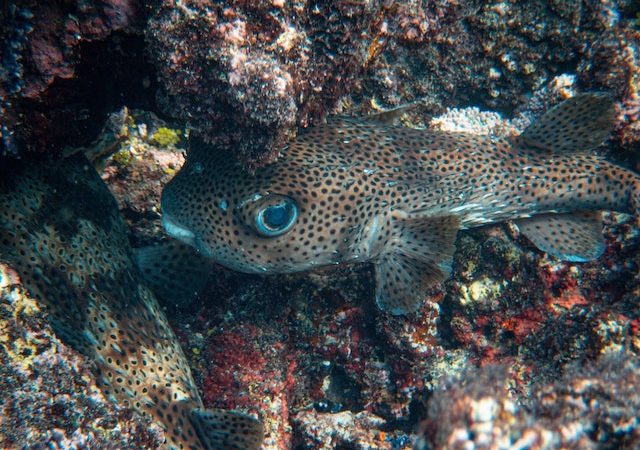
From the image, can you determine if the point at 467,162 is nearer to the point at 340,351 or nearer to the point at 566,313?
the point at 566,313

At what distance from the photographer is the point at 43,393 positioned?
2416 millimetres

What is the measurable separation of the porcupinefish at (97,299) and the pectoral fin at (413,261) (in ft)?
5.46

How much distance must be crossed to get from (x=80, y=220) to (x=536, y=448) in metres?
3.67

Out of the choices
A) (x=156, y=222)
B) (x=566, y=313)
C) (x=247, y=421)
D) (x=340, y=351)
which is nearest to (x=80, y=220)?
(x=156, y=222)

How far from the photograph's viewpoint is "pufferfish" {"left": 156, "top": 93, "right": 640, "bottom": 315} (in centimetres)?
362

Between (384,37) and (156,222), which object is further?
(156,222)

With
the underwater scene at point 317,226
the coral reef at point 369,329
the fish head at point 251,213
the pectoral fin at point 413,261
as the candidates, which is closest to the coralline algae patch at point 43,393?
the underwater scene at point 317,226

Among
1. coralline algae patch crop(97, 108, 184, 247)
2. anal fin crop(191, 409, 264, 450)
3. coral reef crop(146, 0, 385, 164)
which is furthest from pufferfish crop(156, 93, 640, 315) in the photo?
anal fin crop(191, 409, 264, 450)

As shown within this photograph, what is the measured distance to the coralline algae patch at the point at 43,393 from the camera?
232 cm

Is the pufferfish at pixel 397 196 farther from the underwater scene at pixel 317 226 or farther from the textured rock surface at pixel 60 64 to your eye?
the textured rock surface at pixel 60 64

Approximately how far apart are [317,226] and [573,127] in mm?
3154

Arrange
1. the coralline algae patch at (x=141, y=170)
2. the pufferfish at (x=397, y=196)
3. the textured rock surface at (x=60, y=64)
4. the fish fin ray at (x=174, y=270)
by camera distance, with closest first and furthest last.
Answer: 1. the textured rock surface at (x=60, y=64)
2. the pufferfish at (x=397, y=196)
3. the fish fin ray at (x=174, y=270)
4. the coralline algae patch at (x=141, y=170)

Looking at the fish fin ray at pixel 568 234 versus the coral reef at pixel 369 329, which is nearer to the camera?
the coral reef at pixel 369 329

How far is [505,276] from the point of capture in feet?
15.2
